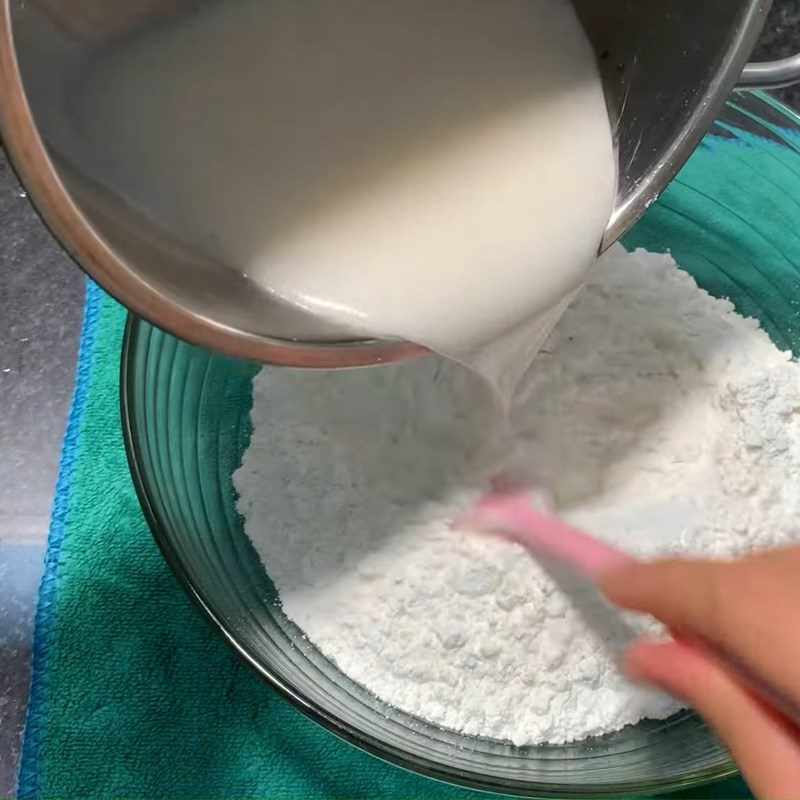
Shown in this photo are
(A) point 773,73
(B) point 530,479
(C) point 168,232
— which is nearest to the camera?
(C) point 168,232

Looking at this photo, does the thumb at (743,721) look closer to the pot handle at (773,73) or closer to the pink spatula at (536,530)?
the pink spatula at (536,530)

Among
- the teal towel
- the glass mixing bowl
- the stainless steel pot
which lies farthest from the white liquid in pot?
the teal towel

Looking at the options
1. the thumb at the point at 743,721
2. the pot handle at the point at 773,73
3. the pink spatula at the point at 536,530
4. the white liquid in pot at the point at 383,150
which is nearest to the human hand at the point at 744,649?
the thumb at the point at 743,721

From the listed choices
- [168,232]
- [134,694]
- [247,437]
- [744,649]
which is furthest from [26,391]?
[744,649]

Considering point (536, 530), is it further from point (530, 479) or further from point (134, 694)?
point (134, 694)

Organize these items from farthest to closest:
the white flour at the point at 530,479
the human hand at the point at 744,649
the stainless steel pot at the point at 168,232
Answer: the white flour at the point at 530,479, the human hand at the point at 744,649, the stainless steel pot at the point at 168,232

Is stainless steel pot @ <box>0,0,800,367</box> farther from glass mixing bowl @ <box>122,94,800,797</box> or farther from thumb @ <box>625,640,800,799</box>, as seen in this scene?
thumb @ <box>625,640,800,799</box>

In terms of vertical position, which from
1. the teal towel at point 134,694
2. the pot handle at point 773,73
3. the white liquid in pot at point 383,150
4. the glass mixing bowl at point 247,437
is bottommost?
the teal towel at point 134,694
